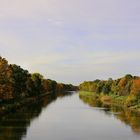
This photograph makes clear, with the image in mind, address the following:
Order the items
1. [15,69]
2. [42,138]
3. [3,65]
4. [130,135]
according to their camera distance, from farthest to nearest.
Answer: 1. [15,69]
2. [3,65]
3. [130,135]
4. [42,138]

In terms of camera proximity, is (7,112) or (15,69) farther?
(15,69)

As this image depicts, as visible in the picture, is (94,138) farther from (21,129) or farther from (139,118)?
(139,118)

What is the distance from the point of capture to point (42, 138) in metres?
47.4

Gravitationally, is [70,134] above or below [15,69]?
below

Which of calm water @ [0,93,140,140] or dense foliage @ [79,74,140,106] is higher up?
dense foliage @ [79,74,140,106]

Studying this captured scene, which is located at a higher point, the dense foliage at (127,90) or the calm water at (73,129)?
the dense foliage at (127,90)

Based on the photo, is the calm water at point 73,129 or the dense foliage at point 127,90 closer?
the calm water at point 73,129

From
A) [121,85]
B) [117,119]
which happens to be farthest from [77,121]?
[121,85]

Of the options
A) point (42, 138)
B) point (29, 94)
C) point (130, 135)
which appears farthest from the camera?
point (29, 94)

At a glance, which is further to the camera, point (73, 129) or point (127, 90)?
point (127, 90)

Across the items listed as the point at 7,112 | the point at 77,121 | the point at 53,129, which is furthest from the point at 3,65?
the point at 53,129

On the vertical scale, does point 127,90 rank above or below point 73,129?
above

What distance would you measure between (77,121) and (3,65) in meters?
19.8

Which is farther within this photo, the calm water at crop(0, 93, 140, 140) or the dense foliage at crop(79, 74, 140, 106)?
the dense foliage at crop(79, 74, 140, 106)
